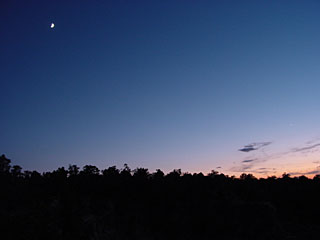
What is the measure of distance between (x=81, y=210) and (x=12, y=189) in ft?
39.1

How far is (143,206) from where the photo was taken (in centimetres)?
4838

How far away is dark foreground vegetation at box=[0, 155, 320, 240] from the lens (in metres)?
35.9

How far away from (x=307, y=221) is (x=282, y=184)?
19419mm

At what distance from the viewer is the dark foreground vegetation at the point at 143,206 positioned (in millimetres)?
35938

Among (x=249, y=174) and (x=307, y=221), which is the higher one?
(x=249, y=174)

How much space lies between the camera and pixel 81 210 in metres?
38.3

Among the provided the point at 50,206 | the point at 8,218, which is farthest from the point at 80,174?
the point at 8,218

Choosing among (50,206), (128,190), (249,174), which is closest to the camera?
(50,206)

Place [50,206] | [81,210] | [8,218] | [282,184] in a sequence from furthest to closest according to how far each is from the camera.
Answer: [282,184]
[81,210]
[50,206]
[8,218]

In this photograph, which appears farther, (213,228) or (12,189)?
(213,228)

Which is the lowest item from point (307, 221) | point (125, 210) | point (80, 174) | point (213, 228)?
point (307, 221)

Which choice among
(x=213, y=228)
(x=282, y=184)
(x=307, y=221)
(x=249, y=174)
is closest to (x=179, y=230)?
(x=213, y=228)

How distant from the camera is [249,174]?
99.8 meters

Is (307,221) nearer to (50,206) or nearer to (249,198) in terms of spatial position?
(249,198)
